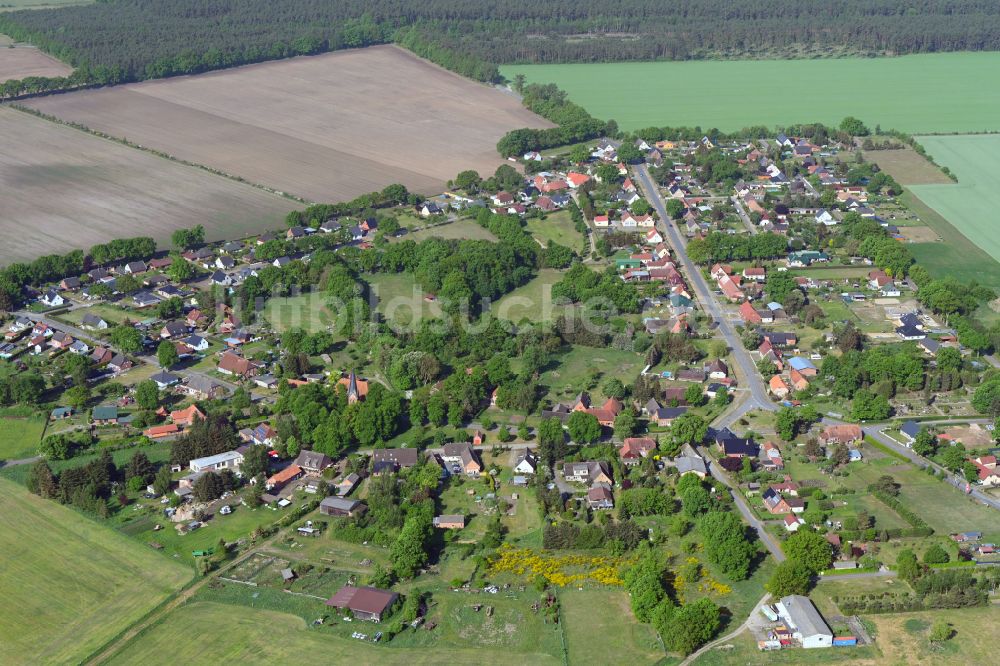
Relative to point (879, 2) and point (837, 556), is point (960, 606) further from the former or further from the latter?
point (879, 2)

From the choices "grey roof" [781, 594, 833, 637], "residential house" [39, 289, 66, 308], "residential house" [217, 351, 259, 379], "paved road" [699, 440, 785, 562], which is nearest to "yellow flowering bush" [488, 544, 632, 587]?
"paved road" [699, 440, 785, 562]

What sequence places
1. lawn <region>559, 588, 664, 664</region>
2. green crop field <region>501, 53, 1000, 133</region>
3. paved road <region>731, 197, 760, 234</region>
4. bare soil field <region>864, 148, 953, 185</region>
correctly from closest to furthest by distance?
lawn <region>559, 588, 664, 664</region> → paved road <region>731, 197, 760, 234</region> → bare soil field <region>864, 148, 953, 185</region> → green crop field <region>501, 53, 1000, 133</region>

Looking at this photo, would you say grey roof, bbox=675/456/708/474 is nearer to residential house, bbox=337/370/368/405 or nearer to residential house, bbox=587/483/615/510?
residential house, bbox=587/483/615/510

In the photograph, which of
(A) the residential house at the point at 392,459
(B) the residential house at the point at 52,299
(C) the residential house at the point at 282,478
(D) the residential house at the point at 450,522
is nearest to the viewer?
(D) the residential house at the point at 450,522

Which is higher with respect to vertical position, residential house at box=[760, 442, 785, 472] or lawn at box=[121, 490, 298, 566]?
residential house at box=[760, 442, 785, 472]

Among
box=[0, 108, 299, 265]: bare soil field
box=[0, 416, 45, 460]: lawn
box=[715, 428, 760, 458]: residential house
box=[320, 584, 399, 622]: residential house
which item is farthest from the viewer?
box=[0, 108, 299, 265]: bare soil field

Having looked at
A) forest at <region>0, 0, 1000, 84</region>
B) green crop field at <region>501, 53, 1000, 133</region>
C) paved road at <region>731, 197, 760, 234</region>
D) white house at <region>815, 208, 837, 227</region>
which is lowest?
paved road at <region>731, 197, 760, 234</region>

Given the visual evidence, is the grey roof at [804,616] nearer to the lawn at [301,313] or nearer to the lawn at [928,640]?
the lawn at [928,640]

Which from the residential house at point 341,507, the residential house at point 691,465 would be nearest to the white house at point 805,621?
the residential house at point 691,465
